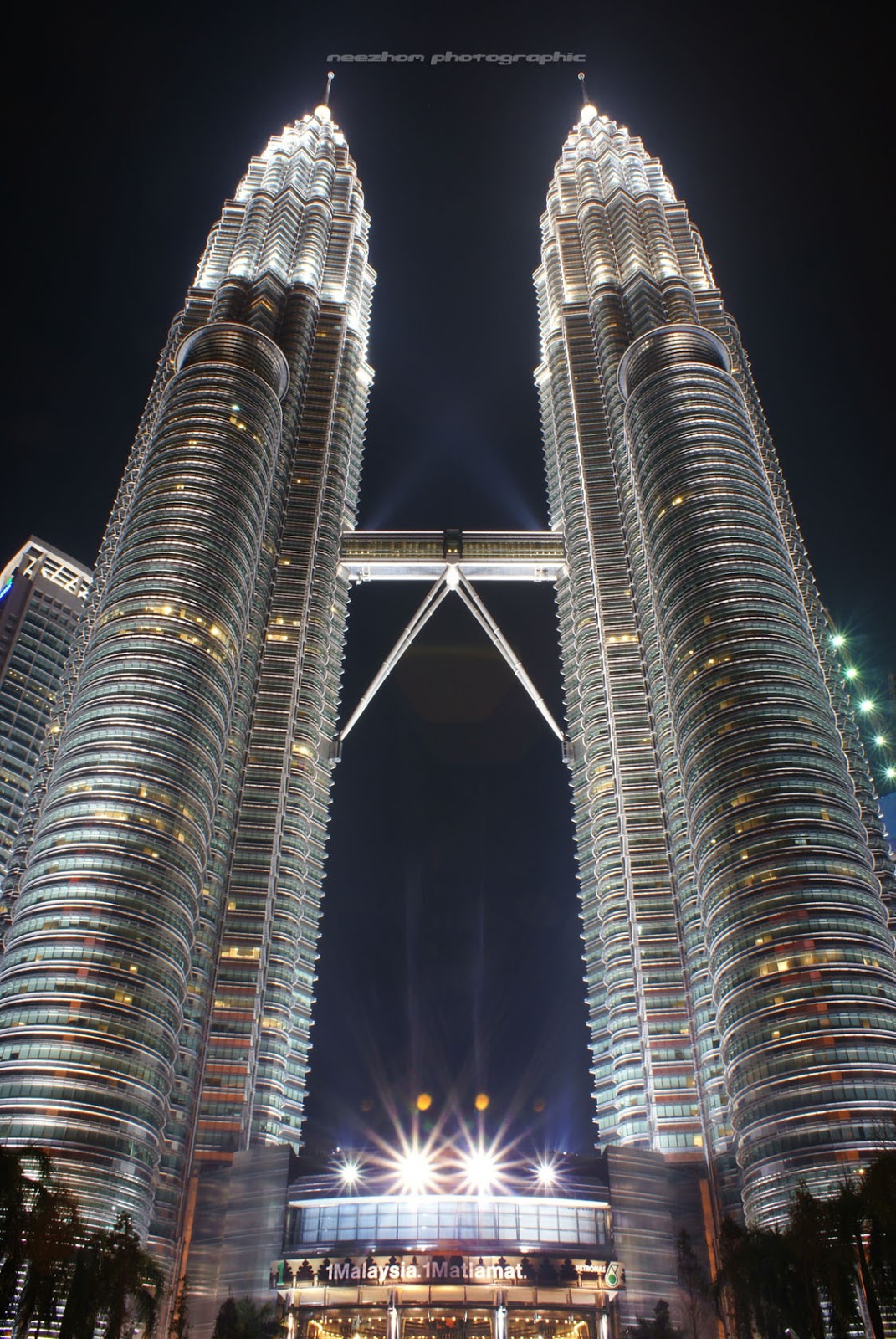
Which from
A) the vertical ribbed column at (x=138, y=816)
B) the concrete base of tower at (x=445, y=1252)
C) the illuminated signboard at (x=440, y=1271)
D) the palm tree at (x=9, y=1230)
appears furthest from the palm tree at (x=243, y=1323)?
the palm tree at (x=9, y=1230)

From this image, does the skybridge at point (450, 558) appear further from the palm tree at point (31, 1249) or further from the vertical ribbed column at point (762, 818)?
the palm tree at point (31, 1249)

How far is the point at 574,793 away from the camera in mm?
165000

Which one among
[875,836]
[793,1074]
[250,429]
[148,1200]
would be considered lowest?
[148,1200]

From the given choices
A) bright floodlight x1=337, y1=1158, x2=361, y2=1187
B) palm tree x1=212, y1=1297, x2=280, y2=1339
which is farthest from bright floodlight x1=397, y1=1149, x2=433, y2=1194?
palm tree x1=212, y1=1297, x2=280, y2=1339

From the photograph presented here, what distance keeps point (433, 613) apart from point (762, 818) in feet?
291

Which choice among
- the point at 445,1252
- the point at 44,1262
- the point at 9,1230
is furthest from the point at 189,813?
the point at 9,1230

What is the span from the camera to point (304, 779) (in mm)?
159750

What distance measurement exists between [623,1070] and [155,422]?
129215 millimetres

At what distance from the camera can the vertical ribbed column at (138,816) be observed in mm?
105188

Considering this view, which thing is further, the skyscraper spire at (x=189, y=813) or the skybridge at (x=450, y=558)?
the skybridge at (x=450, y=558)

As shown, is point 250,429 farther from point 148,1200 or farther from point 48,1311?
point 48,1311

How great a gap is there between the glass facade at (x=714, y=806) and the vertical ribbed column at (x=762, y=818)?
25 centimetres

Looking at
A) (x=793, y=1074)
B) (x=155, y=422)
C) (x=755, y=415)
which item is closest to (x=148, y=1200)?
(x=793, y=1074)

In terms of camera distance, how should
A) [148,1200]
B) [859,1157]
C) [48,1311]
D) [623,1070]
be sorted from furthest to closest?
[623,1070]
[148,1200]
[859,1157]
[48,1311]
